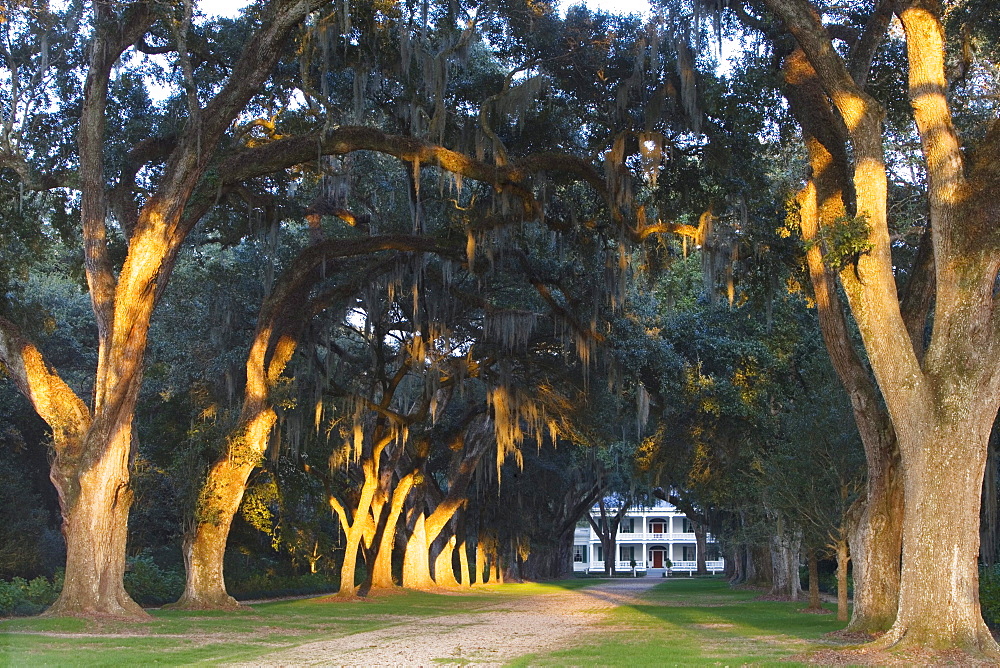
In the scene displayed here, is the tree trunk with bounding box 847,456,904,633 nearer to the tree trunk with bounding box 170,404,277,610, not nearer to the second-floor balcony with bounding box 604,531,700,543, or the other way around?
the tree trunk with bounding box 170,404,277,610

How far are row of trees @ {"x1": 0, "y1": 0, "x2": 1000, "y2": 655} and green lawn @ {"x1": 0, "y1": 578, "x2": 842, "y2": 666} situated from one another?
4.52ft

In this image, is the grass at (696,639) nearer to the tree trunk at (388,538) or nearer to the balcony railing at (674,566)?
the tree trunk at (388,538)

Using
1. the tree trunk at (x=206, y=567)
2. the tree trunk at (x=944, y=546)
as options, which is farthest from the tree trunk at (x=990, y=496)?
the tree trunk at (x=206, y=567)

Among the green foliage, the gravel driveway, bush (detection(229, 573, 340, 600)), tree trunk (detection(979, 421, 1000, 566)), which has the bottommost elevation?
bush (detection(229, 573, 340, 600))

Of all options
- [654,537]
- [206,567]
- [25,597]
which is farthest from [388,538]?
[654,537]

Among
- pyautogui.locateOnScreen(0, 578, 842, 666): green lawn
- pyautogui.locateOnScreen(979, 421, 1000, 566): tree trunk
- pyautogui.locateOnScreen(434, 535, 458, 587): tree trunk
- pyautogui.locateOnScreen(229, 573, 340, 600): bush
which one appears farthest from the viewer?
pyautogui.locateOnScreen(434, 535, 458, 587): tree trunk

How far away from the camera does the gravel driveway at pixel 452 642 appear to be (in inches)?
448

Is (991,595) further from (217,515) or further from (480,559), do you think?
(480,559)

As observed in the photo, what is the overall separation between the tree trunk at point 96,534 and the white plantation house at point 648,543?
9499 centimetres

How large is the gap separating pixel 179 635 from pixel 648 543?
99542 millimetres

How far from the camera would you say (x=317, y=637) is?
1502cm

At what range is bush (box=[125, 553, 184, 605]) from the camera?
23062 millimetres

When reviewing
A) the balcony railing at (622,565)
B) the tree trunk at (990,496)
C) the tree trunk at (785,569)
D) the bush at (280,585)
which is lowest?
the balcony railing at (622,565)

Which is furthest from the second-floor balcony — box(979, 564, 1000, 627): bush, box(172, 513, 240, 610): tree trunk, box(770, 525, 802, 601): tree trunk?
box(979, 564, 1000, 627): bush
